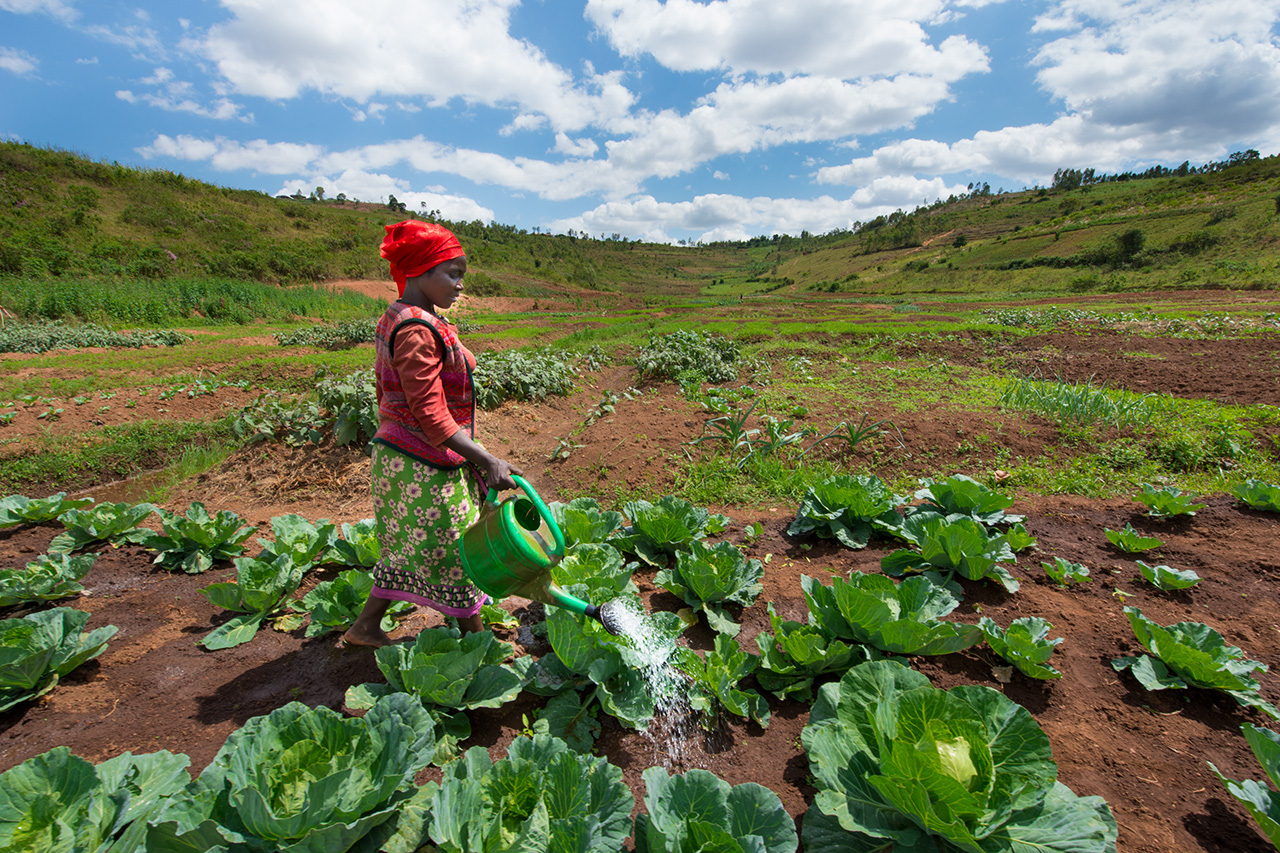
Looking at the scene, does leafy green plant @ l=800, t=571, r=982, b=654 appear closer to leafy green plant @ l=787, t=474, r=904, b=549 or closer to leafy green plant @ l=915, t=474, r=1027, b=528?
leafy green plant @ l=787, t=474, r=904, b=549

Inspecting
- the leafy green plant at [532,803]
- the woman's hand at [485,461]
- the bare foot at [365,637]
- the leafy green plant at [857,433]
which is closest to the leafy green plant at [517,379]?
the leafy green plant at [857,433]

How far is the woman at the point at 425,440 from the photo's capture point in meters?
1.97

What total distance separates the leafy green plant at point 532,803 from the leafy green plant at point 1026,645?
171cm

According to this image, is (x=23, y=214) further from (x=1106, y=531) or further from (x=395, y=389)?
(x=1106, y=531)

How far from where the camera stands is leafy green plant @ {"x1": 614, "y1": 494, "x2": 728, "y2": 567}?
10.4ft

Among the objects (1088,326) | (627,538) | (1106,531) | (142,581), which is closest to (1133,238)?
(1088,326)

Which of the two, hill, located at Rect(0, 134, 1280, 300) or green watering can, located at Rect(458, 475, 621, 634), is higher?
hill, located at Rect(0, 134, 1280, 300)

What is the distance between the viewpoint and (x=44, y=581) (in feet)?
9.09

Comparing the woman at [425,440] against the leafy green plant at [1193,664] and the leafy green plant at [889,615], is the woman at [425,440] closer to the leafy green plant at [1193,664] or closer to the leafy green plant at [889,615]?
the leafy green plant at [889,615]

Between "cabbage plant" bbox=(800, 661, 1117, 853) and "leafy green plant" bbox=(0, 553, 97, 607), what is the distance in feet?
12.7

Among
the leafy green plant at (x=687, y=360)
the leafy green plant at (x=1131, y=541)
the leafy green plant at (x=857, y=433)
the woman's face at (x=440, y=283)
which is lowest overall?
the leafy green plant at (x=1131, y=541)

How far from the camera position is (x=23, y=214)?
75.0ft

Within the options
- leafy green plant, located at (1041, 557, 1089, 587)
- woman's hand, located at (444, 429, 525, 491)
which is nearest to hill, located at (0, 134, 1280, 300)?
woman's hand, located at (444, 429, 525, 491)

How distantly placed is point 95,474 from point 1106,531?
932 cm
